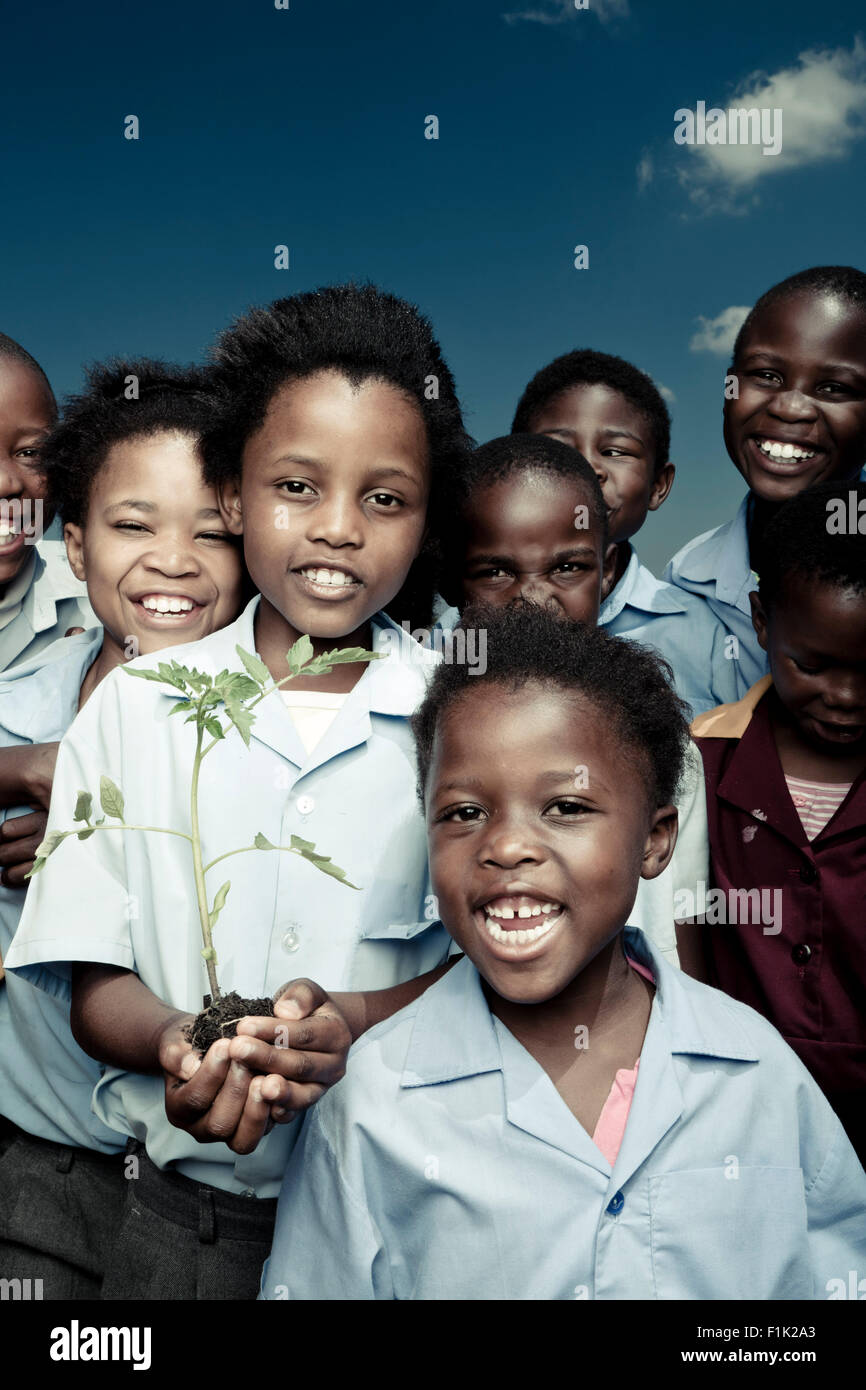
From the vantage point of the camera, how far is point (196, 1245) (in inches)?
84.5

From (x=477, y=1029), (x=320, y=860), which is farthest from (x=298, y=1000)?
(x=477, y=1029)

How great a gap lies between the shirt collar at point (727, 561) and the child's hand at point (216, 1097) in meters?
2.48

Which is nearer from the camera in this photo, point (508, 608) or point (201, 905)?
point (201, 905)

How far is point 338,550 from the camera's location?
233 cm

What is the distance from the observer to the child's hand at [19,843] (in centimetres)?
261

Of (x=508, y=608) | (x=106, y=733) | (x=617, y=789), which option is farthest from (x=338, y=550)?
(x=617, y=789)

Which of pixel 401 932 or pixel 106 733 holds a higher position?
pixel 106 733

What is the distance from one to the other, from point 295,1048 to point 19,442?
2.18m

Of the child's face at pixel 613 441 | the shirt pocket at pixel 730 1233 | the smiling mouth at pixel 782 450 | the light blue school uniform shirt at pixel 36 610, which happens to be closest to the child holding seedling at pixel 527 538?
the child's face at pixel 613 441

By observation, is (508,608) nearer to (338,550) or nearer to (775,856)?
(338,550)

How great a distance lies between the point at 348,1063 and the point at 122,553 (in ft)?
4.12

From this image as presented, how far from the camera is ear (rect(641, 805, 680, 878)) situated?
7.30 feet

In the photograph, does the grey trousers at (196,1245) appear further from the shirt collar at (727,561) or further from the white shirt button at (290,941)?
the shirt collar at (727,561)

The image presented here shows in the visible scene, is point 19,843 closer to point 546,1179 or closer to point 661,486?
point 546,1179
